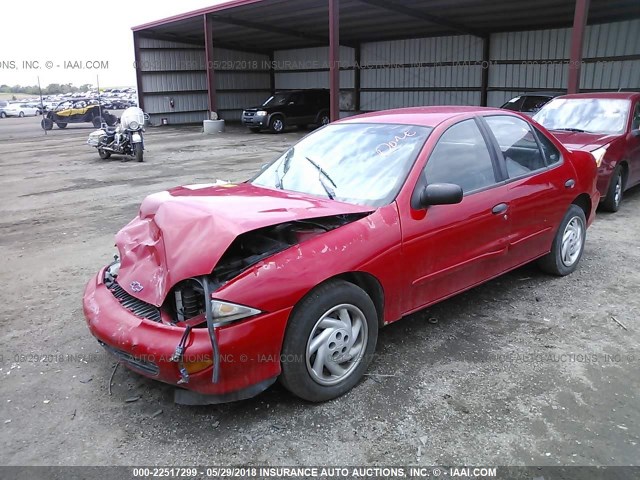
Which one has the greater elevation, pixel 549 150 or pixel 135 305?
pixel 549 150

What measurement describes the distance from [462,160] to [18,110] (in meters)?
48.9

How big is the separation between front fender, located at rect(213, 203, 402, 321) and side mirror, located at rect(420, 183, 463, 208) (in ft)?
0.76

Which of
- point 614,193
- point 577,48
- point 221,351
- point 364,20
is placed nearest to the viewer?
point 221,351

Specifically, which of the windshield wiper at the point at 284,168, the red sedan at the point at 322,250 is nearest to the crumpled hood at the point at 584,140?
the red sedan at the point at 322,250

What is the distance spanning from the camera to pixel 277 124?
23.0 metres

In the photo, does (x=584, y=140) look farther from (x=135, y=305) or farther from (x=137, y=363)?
(x=137, y=363)

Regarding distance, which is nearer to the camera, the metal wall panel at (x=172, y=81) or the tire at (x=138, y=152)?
the tire at (x=138, y=152)

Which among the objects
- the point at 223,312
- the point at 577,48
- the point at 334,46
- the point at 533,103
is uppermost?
the point at 334,46

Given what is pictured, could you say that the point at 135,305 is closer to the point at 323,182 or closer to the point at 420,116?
the point at 323,182

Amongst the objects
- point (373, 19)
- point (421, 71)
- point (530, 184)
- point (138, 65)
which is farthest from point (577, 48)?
point (138, 65)

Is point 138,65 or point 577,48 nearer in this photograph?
point 577,48

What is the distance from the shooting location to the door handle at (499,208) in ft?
12.6

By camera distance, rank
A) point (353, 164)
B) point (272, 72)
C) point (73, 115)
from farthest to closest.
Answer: point (272, 72) → point (73, 115) → point (353, 164)

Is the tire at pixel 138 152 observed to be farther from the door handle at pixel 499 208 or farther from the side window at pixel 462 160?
the door handle at pixel 499 208
